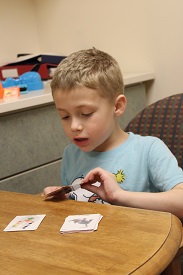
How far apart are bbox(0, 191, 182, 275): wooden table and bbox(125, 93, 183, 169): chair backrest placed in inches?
26.0

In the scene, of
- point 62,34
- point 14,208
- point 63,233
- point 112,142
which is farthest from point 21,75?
point 63,233

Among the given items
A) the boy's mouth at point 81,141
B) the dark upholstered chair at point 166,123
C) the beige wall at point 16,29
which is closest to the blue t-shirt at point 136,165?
the boy's mouth at point 81,141

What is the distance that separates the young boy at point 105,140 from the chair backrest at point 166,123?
261mm

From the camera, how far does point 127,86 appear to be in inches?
93.1

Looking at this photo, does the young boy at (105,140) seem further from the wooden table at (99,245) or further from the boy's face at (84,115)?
the wooden table at (99,245)

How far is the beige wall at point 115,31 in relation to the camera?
2.30m

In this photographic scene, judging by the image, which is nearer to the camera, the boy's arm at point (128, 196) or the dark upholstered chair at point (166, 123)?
the boy's arm at point (128, 196)

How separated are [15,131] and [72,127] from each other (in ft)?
2.61

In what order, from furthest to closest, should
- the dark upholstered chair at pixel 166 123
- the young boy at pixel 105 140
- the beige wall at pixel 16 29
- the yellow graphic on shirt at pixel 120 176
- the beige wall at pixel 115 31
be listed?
the beige wall at pixel 16 29 → the beige wall at pixel 115 31 → the dark upholstered chair at pixel 166 123 → the yellow graphic on shirt at pixel 120 176 → the young boy at pixel 105 140

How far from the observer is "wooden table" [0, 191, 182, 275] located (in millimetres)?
666

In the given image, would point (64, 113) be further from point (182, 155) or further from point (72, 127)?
point (182, 155)

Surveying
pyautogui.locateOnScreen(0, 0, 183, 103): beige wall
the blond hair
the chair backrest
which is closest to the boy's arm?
the blond hair

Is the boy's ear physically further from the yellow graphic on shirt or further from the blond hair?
the yellow graphic on shirt

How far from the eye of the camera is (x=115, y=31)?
255 centimetres
